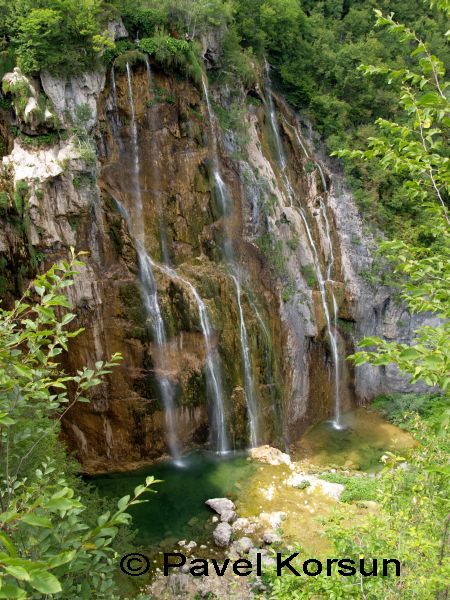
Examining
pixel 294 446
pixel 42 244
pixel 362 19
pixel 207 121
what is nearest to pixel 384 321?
pixel 294 446

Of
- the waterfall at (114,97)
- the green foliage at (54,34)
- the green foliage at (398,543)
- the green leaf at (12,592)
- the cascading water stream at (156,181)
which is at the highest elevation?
the green foliage at (54,34)

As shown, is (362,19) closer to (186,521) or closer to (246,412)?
(246,412)

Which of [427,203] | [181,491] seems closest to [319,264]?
[181,491]

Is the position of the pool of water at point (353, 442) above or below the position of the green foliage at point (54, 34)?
below

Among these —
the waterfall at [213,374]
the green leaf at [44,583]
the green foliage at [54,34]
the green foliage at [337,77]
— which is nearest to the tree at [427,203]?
the green leaf at [44,583]

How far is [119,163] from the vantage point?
12.4 metres

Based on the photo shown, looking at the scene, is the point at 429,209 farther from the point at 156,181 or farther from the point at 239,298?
the point at 156,181

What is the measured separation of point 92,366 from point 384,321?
423 inches

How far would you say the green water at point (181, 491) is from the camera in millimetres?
10117

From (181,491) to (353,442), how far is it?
5931mm

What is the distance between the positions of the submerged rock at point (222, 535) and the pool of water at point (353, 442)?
13.2 ft

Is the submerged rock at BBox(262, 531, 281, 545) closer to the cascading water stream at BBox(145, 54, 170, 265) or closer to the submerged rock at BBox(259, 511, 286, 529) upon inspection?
the submerged rock at BBox(259, 511, 286, 529)

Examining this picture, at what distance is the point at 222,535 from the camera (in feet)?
32.4

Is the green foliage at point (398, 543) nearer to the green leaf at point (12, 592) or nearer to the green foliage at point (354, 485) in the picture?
the green leaf at point (12, 592)
